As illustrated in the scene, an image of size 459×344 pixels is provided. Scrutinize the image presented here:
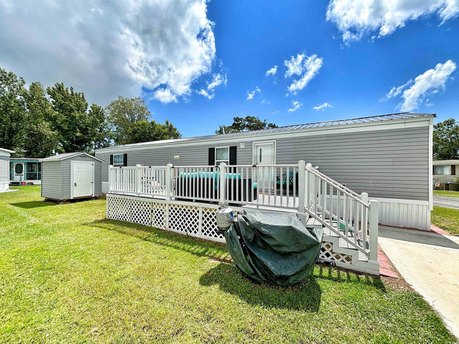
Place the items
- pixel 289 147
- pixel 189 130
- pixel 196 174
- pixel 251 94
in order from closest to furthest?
pixel 196 174 < pixel 289 147 < pixel 251 94 < pixel 189 130

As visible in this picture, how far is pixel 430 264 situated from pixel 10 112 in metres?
34.5

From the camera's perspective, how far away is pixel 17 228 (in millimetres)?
5539

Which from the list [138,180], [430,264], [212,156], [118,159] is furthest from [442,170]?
[118,159]

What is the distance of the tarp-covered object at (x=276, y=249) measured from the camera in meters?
2.77

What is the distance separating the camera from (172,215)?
5.47 metres

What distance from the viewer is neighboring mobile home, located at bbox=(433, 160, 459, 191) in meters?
19.5

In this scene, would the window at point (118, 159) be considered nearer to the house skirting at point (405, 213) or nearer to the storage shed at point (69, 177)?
the storage shed at point (69, 177)

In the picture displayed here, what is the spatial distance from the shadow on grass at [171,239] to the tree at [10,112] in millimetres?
26107

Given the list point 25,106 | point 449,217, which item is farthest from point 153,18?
point 25,106

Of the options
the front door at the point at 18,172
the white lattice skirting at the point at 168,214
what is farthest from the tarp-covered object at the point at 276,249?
the front door at the point at 18,172

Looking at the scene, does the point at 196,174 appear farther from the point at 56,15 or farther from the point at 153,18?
the point at 56,15

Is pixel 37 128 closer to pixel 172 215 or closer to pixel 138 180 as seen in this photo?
pixel 138 180

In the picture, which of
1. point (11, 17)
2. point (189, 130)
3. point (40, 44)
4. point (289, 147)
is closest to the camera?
point (289, 147)

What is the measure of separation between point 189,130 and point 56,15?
934 inches
